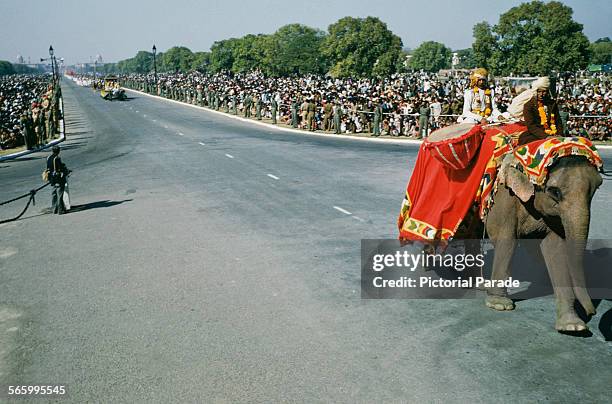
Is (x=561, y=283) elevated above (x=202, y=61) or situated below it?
below

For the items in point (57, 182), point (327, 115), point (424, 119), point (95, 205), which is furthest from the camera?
point (327, 115)

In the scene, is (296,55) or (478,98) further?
(296,55)

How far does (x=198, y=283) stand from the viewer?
732 cm

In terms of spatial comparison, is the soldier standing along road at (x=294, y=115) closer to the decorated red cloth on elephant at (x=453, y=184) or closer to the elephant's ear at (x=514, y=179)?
the decorated red cloth on elephant at (x=453, y=184)

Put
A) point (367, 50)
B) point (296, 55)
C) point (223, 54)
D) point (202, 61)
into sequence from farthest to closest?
1. point (202, 61)
2. point (223, 54)
3. point (296, 55)
4. point (367, 50)

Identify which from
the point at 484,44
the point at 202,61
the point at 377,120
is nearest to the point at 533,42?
the point at 484,44

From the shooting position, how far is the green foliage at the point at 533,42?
247ft

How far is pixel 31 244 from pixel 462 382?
793cm

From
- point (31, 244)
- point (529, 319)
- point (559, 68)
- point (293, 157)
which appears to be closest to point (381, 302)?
point (529, 319)

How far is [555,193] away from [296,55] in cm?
9860

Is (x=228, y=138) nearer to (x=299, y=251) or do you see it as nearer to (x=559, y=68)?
(x=299, y=251)

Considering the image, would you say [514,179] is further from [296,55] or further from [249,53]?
[249,53]

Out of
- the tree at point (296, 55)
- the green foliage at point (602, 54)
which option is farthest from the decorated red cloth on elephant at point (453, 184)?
the green foliage at point (602, 54)

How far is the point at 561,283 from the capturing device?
5.50 metres
